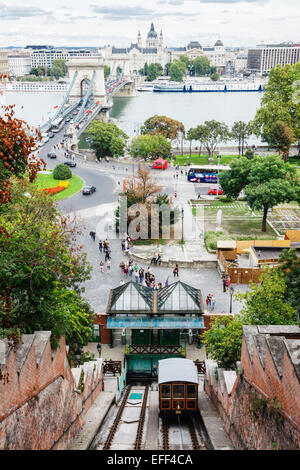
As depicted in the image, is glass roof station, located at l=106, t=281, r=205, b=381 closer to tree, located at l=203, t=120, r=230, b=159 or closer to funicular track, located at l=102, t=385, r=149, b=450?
funicular track, located at l=102, t=385, r=149, b=450

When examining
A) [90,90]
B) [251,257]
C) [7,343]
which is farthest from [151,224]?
[90,90]

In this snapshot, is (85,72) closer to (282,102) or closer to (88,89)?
(88,89)

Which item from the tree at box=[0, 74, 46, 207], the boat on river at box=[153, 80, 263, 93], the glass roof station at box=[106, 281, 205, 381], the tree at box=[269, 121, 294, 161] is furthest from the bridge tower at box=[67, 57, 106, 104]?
the tree at box=[0, 74, 46, 207]

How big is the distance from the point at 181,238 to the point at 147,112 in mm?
88633

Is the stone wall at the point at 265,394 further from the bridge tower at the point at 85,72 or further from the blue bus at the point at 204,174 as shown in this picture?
the bridge tower at the point at 85,72

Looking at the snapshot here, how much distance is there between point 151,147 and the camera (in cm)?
5828

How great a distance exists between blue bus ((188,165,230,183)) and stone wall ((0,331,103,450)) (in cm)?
3876

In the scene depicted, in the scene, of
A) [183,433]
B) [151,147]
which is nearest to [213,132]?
[151,147]

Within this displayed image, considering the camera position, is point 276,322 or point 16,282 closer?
point 16,282

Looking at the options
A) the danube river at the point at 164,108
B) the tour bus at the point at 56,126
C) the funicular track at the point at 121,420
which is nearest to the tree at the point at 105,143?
the tour bus at the point at 56,126

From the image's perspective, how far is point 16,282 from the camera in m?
11.4

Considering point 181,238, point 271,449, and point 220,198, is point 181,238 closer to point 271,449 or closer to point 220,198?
point 220,198

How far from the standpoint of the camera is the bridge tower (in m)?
112

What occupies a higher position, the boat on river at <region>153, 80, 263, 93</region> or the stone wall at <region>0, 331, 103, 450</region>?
the boat on river at <region>153, 80, 263, 93</region>
